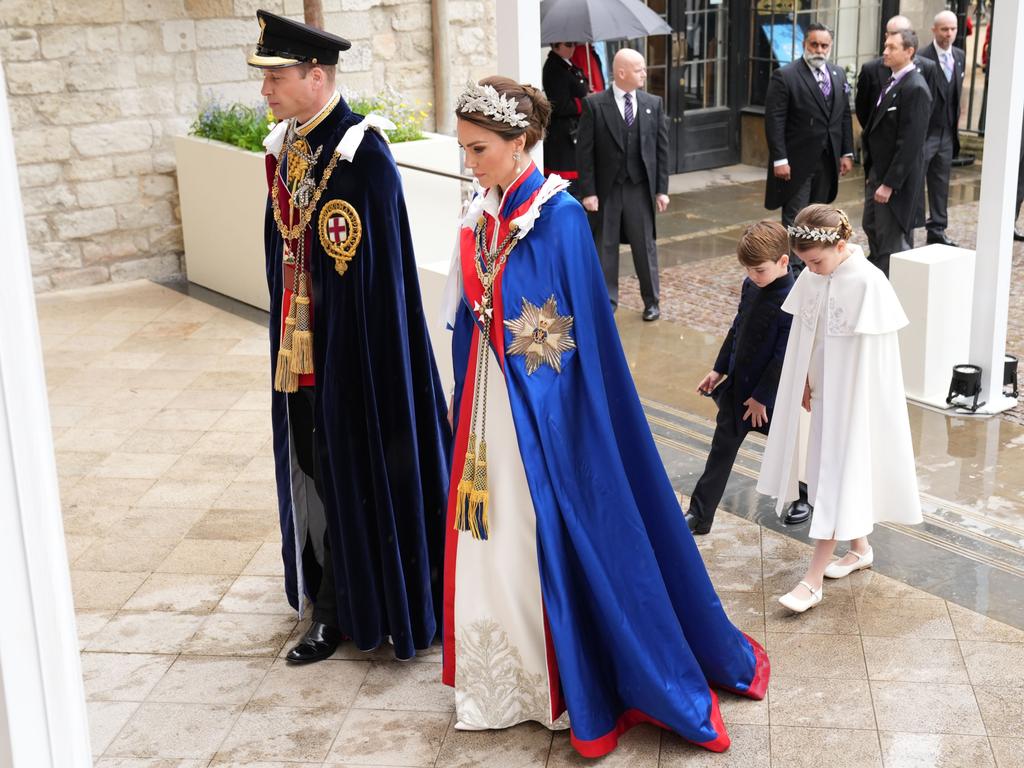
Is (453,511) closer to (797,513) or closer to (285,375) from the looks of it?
(285,375)

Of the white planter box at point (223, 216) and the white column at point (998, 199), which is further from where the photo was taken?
the white planter box at point (223, 216)

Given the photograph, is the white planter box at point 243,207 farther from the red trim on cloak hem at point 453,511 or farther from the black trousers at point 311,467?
the red trim on cloak hem at point 453,511

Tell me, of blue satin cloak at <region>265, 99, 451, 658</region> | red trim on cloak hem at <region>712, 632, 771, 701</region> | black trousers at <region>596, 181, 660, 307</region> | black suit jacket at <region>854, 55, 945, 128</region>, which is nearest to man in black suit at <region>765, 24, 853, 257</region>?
black suit jacket at <region>854, 55, 945, 128</region>

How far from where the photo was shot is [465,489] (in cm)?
337

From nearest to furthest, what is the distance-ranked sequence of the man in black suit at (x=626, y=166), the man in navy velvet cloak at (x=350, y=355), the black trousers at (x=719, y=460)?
the man in navy velvet cloak at (x=350, y=355) → the black trousers at (x=719, y=460) → the man in black suit at (x=626, y=166)

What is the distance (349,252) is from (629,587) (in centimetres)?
122

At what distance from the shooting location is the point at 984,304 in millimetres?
5891

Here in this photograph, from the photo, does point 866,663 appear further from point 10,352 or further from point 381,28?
point 381,28

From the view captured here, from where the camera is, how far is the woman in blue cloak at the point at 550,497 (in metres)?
3.28

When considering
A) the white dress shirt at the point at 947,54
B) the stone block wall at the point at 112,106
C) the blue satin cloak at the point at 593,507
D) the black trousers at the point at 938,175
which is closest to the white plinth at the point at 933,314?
the black trousers at the point at 938,175

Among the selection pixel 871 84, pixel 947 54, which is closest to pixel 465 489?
pixel 871 84

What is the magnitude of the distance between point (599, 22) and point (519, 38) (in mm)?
3508

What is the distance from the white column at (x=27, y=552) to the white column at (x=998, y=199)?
4.80 metres

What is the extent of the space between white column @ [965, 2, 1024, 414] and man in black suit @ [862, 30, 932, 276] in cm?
182
